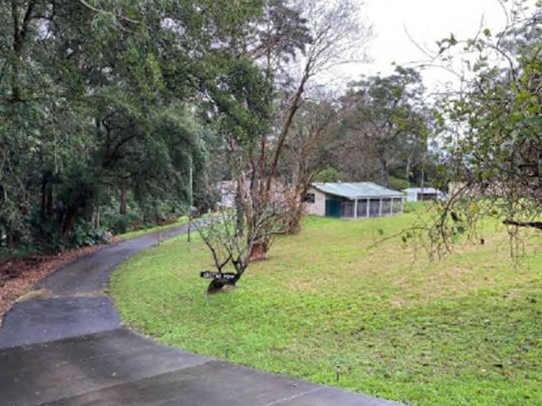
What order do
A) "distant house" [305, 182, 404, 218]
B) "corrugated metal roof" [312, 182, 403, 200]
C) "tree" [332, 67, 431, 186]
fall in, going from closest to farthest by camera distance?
"tree" [332, 67, 431, 186] < "corrugated metal roof" [312, 182, 403, 200] < "distant house" [305, 182, 404, 218]

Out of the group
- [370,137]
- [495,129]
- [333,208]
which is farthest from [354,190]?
[495,129]

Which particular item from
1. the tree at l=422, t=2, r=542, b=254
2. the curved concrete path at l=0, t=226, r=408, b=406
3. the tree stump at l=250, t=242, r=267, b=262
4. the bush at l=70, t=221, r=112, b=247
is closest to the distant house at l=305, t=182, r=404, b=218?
the bush at l=70, t=221, r=112, b=247

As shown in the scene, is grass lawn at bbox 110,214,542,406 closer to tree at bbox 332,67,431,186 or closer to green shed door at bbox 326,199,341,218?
tree at bbox 332,67,431,186

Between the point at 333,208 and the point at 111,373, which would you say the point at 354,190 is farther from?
the point at 111,373

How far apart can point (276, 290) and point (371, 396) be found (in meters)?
6.38

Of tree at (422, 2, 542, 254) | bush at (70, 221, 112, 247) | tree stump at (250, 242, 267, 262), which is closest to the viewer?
tree at (422, 2, 542, 254)

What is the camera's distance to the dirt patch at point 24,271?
1271cm

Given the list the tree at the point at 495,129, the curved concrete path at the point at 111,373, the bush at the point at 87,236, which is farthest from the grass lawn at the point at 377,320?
the bush at the point at 87,236

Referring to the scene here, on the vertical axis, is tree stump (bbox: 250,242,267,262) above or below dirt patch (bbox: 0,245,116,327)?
above

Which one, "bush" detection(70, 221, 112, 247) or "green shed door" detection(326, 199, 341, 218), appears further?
"green shed door" detection(326, 199, 341, 218)

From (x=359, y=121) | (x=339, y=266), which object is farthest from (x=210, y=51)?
(x=359, y=121)

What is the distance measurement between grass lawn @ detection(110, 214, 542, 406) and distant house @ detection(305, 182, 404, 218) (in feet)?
58.5

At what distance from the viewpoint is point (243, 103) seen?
787 centimetres

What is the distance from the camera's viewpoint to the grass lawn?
6.15m
